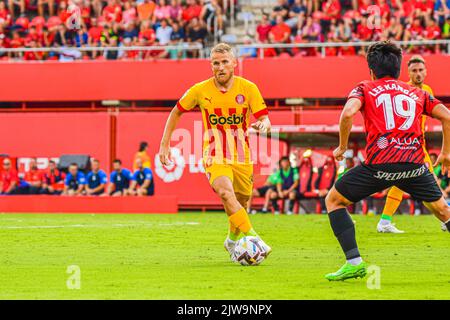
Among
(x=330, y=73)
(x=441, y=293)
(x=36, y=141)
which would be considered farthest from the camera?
(x=36, y=141)

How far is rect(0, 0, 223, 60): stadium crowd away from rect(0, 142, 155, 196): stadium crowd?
3972 mm

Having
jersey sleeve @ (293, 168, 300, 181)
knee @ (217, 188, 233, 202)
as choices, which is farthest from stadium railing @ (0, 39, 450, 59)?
knee @ (217, 188, 233, 202)

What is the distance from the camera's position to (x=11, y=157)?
1309 inches

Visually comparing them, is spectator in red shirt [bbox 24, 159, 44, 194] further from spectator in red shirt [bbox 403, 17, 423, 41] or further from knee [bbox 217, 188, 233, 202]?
knee [bbox 217, 188, 233, 202]

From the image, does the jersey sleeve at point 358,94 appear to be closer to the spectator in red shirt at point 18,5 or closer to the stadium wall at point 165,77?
the stadium wall at point 165,77

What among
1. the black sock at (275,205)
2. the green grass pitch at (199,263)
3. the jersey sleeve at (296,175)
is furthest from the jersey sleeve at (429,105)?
the black sock at (275,205)

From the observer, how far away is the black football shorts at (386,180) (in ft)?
32.9

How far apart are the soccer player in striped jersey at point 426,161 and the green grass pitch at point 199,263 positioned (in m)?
0.41

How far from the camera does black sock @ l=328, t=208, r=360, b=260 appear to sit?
10164 mm

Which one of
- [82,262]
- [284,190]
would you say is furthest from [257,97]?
[284,190]

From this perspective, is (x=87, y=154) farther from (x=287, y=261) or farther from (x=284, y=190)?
(x=287, y=261)

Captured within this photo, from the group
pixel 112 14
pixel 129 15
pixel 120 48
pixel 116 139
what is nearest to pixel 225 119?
pixel 120 48

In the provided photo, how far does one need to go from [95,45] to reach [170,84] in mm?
3047

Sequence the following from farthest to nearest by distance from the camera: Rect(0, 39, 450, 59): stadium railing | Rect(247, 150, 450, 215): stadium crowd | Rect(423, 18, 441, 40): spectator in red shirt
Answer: Rect(423, 18, 441, 40): spectator in red shirt
Rect(0, 39, 450, 59): stadium railing
Rect(247, 150, 450, 215): stadium crowd
